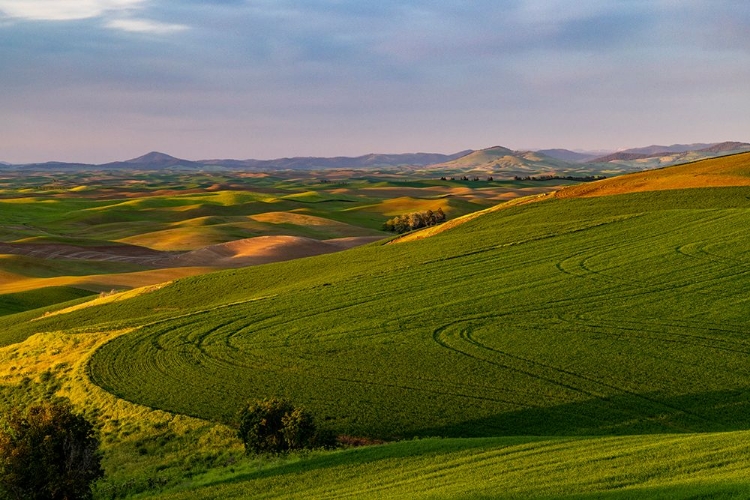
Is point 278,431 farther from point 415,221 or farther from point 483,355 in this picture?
point 415,221

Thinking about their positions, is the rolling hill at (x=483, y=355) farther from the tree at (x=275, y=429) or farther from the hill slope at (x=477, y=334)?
the tree at (x=275, y=429)

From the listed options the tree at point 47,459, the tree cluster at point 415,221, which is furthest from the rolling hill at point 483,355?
the tree cluster at point 415,221

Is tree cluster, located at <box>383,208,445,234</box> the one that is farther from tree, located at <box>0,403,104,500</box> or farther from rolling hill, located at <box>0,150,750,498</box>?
tree, located at <box>0,403,104,500</box>

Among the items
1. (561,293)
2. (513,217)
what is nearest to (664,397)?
(561,293)

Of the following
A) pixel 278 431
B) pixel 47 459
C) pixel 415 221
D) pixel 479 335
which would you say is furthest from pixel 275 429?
pixel 415 221

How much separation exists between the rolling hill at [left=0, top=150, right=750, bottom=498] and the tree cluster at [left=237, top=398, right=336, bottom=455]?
1552 mm

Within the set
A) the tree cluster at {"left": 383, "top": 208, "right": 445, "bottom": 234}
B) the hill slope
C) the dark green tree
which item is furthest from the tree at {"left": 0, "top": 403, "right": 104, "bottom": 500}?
the tree cluster at {"left": 383, "top": 208, "right": 445, "bottom": 234}

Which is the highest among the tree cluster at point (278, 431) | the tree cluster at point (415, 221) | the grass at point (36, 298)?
the tree cluster at point (415, 221)

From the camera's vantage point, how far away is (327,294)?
166 feet

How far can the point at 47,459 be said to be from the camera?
23.9m

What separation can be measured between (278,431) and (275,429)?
0.52 feet

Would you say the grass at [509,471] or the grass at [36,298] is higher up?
the grass at [509,471]

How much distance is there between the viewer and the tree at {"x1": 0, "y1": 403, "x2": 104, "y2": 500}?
23688 millimetres

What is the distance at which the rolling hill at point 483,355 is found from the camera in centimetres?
2208
